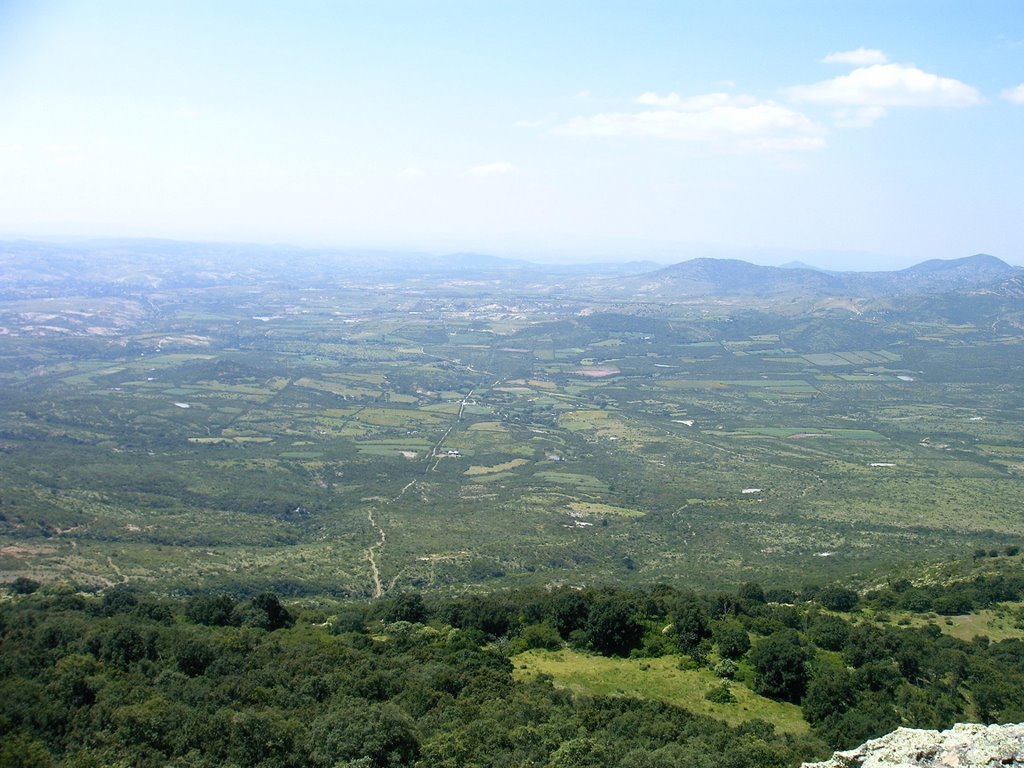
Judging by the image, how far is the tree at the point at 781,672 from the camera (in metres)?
30.7

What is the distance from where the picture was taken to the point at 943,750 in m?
15.1

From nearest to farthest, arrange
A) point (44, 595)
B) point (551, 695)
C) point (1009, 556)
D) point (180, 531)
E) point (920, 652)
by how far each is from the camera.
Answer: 1. point (551, 695)
2. point (920, 652)
3. point (44, 595)
4. point (1009, 556)
5. point (180, 531)

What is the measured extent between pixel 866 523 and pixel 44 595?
251 ft

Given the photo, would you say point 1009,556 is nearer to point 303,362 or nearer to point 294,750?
point 294,750

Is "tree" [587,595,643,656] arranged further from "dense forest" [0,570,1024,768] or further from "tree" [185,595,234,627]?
"tree" [185,595,234,627]

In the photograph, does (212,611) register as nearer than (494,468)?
Yes

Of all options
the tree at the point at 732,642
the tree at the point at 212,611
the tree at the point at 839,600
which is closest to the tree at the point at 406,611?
the tree at the point at 212,611

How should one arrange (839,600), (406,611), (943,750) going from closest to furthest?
(943,750), (406,611), (839,600)

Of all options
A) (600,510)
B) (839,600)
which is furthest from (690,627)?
(600,510)

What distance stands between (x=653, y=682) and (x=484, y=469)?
74240mm

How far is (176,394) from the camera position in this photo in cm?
14150

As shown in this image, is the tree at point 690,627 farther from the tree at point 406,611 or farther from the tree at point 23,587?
the tree at point 23,587

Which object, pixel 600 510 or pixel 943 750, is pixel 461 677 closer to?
pixel 943 750

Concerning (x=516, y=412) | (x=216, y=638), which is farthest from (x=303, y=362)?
(x=216, y=638)
